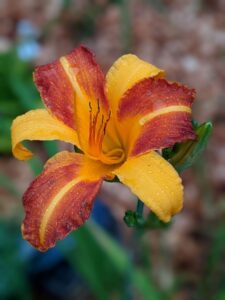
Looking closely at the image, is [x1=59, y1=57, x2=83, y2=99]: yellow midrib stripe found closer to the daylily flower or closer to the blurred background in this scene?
the daylily flower

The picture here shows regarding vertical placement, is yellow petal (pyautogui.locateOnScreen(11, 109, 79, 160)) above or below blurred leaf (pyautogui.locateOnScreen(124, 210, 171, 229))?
above

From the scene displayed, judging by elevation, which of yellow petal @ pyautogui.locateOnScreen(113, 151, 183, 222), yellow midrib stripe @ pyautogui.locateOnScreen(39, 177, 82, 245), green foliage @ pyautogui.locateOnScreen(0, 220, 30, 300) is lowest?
green foliage @ pyautogui.locateOnScreen(0, 220, 30, 300)

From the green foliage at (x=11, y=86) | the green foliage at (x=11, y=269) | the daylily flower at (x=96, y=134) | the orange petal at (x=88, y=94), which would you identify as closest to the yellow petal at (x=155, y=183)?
the daylily flower at (x=96, y=134)

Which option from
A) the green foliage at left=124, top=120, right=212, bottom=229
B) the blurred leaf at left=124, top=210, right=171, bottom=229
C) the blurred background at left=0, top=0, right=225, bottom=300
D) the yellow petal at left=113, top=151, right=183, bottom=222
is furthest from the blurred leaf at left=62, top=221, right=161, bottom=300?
the yellow petal at left=113, top=151, right=183, bottom=222

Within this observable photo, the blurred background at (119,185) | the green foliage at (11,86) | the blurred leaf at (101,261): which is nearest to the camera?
the blurred leaf at (101,261)

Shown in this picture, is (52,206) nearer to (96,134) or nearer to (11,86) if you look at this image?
(96,134)

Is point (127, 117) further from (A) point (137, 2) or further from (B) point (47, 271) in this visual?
(A) point (137, 2)

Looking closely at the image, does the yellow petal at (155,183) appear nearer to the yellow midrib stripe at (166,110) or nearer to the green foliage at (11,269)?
the yellow midrib stripe at (166,110)
